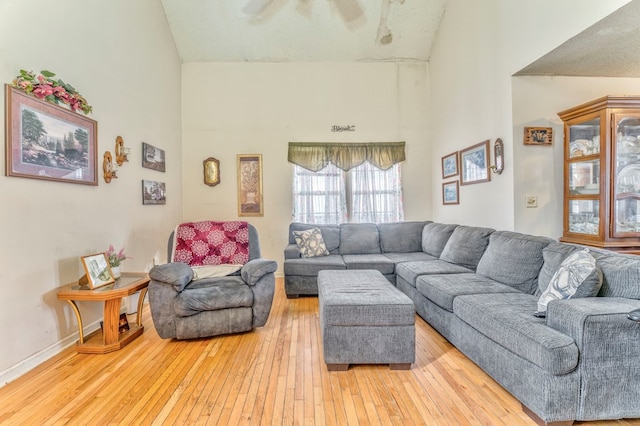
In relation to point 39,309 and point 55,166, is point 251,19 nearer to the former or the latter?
point 55,166

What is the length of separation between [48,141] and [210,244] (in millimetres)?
1562

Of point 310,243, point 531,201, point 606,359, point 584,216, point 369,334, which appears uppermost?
point 531,201

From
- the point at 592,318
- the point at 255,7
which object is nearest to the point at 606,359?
the point at 592,318

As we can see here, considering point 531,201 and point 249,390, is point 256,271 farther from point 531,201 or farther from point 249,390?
point 531,201

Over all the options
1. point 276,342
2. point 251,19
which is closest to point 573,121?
point 276,342

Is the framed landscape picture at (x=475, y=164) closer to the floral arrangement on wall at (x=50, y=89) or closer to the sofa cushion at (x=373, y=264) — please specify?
the sofa cushion at (x=373, y=264)

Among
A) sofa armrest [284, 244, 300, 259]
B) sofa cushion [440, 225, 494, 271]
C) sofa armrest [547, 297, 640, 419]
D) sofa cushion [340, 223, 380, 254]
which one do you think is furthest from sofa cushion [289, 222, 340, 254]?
sofa armrest [547, 297, 640, 419]

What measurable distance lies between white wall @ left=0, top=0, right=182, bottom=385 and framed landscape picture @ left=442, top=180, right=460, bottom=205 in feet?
13.2

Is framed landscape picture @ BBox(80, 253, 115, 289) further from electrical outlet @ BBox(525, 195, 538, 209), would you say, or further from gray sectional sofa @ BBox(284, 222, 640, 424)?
electrical outlet @ BBox(525, 195, 538, 209)

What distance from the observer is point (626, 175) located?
261cm

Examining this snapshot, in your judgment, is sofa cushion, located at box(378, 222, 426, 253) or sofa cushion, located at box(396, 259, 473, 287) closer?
sofa cushion, located at box(396, 259, 473, 287)

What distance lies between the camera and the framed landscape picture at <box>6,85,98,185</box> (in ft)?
7.00

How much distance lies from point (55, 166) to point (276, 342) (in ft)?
7.25

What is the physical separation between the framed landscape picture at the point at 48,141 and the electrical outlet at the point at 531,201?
4106 millimetres
